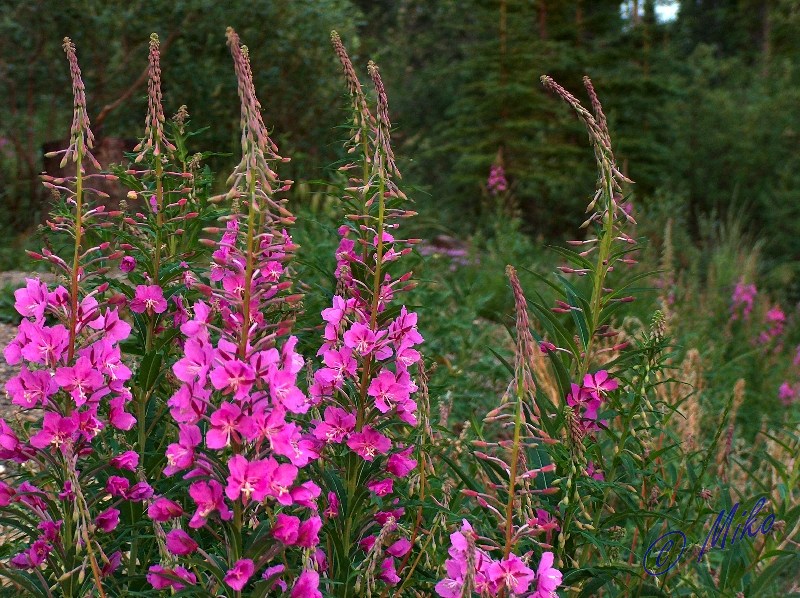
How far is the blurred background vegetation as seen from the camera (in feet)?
23.7

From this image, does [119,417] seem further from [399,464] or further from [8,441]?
[399,464]

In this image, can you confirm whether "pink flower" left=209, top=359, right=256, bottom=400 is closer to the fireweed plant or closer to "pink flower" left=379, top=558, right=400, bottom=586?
the fireweed plant

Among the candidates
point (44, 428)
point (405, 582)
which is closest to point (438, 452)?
point (405, 582)

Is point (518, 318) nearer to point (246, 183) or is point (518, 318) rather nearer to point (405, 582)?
point (246, 183)

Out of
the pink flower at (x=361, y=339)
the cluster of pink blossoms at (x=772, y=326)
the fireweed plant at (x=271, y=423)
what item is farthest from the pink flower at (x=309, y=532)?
the cluster of pink blossoms at (x=772, y=326)

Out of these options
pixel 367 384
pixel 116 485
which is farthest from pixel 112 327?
pixel 367 384

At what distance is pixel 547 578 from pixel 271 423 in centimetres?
67

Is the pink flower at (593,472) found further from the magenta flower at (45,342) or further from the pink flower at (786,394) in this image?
the pink flower at (786,394)

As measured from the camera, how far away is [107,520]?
1.92 metres

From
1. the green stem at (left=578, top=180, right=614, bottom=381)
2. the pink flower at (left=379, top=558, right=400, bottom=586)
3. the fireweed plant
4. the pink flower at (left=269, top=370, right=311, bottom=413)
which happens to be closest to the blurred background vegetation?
the fireweed plant

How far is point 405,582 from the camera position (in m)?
2.11

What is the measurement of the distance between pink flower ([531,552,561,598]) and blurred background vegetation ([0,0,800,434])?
2483 mm

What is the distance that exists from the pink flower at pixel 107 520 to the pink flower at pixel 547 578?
921mm

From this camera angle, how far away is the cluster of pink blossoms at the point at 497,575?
1725 mm
